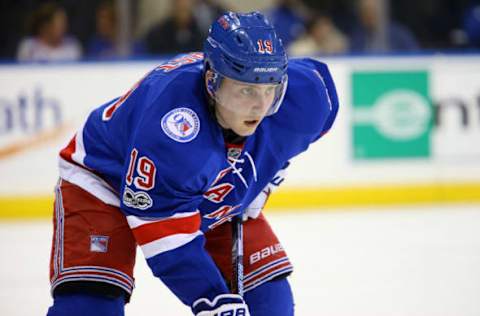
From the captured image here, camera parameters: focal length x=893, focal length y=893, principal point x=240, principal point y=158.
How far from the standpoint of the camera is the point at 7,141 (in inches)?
217

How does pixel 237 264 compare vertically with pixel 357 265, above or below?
above

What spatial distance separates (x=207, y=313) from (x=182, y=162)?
37cm

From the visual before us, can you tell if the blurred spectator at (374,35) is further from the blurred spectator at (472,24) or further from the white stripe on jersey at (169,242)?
the white stripe on jersey at (169,242)

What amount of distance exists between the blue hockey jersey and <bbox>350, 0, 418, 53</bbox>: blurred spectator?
Result: 3470mm

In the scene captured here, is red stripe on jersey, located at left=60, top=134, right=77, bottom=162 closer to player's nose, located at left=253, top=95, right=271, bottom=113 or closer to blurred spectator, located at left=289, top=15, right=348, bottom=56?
player's nose, located at left=253, top=95, right=271, bottom=113

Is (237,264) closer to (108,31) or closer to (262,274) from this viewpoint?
(262,274)

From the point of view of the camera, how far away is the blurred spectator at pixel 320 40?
5.86 meters

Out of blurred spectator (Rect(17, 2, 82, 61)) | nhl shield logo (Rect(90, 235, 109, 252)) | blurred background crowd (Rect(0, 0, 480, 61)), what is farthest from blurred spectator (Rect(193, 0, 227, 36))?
nhl shield logo (Rect(90, 235, 109, 252))

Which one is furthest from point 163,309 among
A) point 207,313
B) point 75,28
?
point 75,28

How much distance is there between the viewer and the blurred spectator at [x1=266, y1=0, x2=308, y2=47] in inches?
230

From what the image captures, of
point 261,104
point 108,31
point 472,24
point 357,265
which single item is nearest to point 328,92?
point 261,104

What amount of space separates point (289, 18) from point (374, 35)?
57 centimetres

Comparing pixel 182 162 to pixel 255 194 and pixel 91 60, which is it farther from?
pixel 91 60

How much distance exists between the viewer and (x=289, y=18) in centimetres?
586
